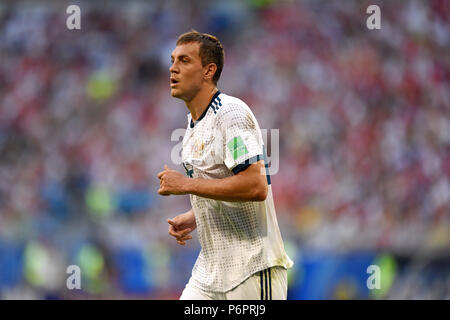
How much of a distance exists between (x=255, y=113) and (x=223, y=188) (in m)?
3.49

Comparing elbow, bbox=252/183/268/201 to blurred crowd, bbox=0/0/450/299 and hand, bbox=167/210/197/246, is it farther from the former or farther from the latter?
blurred crowd, bbox=0/0/450/299

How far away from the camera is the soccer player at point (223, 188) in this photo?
246 centimetres

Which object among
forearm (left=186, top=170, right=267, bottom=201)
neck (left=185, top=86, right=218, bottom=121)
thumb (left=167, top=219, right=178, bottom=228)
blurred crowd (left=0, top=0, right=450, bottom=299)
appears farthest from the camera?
blurred crowd (left=0, top=0, right=450, bottom=299)

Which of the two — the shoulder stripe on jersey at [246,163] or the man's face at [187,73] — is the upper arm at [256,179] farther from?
the man's face at [187,73]

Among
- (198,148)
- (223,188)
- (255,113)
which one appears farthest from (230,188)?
(255,113)

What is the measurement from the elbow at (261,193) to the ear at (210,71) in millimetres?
675

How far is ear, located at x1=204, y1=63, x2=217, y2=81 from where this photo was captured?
110 inches

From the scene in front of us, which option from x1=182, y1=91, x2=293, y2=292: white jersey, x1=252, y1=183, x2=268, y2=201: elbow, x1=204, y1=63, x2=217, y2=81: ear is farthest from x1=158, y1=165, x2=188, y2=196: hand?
x1=204, y1=63, x2=217, y2=81: ear

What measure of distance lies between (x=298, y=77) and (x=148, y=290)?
2.70 m

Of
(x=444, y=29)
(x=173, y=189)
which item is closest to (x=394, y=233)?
(x=444, y=29)

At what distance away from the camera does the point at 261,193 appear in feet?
8.04

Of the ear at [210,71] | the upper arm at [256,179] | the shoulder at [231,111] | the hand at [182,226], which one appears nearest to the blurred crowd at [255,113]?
the hand at [182,226]

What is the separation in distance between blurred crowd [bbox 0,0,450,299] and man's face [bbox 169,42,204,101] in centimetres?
297

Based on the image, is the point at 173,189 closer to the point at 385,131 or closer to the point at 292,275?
the point at 292,275
